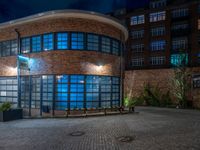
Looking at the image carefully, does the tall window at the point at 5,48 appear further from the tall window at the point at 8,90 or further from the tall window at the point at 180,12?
the tall window at the point at 180,12

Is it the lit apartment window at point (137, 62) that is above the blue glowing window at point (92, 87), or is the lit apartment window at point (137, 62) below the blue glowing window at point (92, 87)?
above

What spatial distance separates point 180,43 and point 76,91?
2461cm

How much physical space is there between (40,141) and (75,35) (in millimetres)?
9266

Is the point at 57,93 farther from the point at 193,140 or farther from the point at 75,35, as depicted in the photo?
the point at 193,140

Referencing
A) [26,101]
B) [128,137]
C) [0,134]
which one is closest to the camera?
[128,137]

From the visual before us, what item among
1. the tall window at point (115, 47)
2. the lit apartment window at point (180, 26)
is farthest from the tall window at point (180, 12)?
the tall window at point (115, 47)

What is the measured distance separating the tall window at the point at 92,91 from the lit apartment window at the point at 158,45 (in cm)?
2117

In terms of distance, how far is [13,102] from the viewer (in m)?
15.5

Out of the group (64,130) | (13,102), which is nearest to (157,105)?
(64,130)

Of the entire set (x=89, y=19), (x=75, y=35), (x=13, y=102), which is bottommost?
(x=13, y=102)

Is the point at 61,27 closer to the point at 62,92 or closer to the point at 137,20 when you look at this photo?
the point at 62,92

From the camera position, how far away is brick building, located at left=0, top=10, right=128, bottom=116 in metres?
13.6

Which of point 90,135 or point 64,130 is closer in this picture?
point 90,135

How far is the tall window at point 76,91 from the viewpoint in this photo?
537 inches
